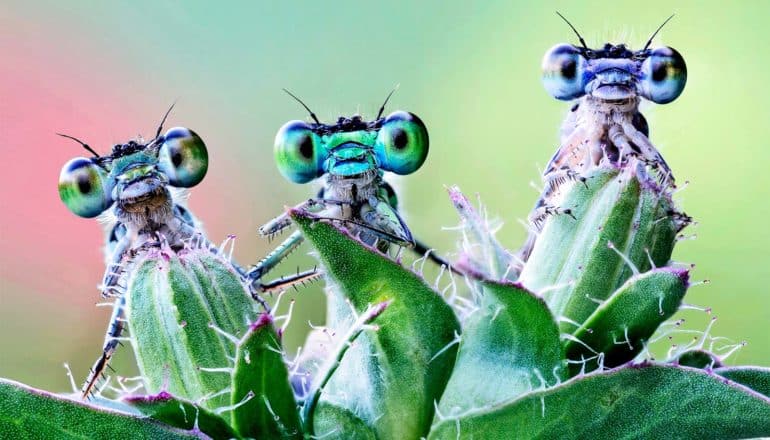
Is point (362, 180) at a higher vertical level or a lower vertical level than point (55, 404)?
higher

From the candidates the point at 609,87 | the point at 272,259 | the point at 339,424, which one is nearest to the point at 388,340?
the point at 339,424

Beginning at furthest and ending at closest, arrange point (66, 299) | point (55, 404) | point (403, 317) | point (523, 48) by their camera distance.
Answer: point (523, 48), point (66, 299), point (403, 317), point (55, 404)

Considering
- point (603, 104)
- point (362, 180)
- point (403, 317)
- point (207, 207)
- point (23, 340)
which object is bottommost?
point (23, 340)

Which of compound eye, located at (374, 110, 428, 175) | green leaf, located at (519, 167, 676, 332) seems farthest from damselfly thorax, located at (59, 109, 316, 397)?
green leaf, located at (519, 167, 676, 332)

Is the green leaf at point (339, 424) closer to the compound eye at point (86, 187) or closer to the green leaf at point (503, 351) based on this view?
A: the green leaf at point (503, 351)

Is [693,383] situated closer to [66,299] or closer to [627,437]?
[627,437]

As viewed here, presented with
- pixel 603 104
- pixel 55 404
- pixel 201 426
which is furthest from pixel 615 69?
pixel 55 404

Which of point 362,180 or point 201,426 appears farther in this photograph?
point 362,180
